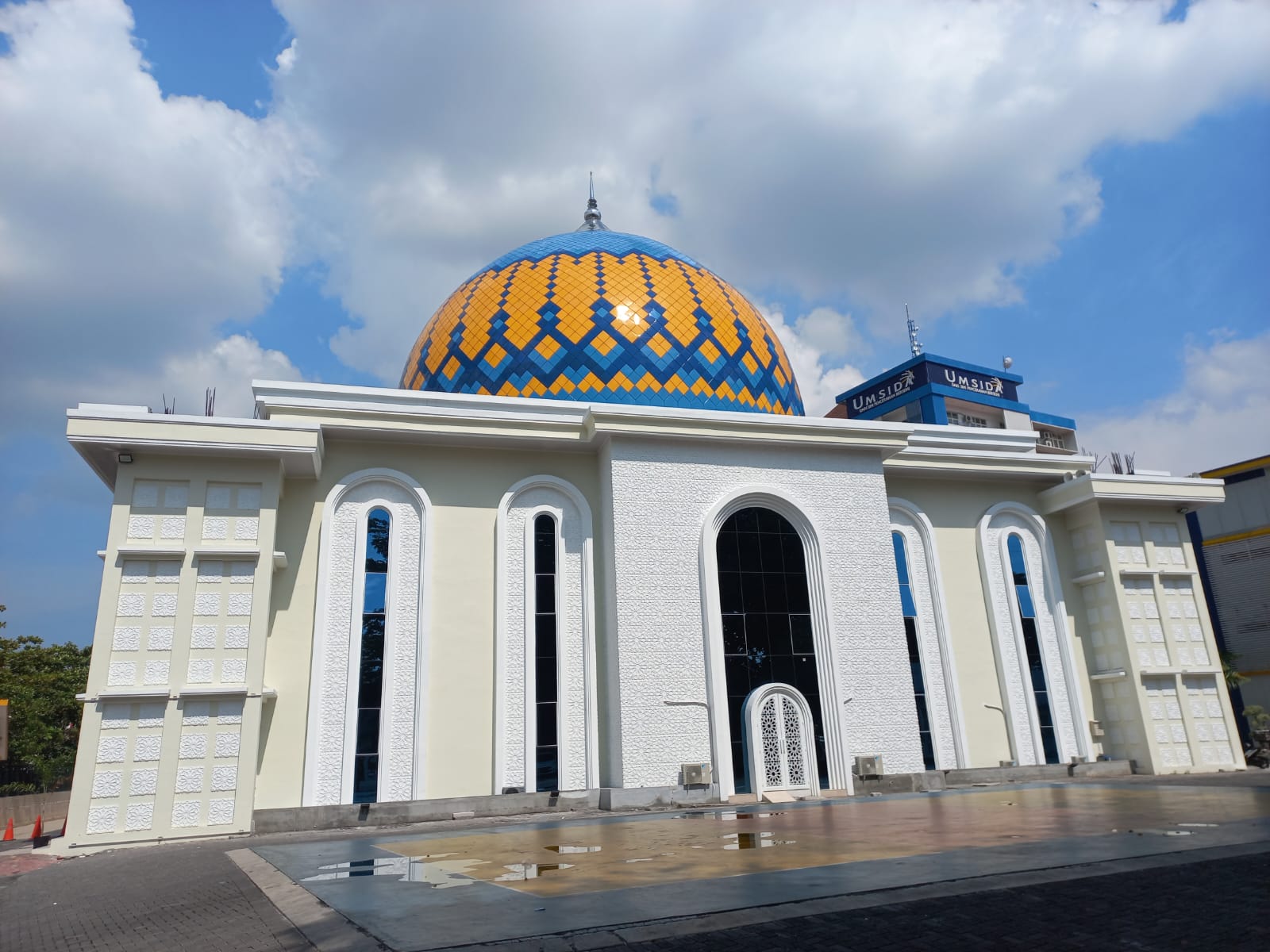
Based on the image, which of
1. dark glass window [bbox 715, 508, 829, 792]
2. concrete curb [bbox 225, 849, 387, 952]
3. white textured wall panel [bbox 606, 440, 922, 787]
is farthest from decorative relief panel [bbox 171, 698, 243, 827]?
dark glass window [bbox 715, 508, 829, 792]

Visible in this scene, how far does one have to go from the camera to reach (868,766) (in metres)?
13.4

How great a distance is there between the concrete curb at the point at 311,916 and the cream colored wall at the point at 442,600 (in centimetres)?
577

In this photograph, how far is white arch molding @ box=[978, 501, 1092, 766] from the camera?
15.8m

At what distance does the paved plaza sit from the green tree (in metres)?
15.2

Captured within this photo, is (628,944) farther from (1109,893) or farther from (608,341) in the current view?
(608,341)

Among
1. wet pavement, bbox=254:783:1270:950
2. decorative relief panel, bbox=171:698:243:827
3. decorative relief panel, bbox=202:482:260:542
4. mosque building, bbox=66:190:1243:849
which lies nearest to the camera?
wet pavement, bbox=254:783:1270:950

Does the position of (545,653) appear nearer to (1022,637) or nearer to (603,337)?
(603,337)

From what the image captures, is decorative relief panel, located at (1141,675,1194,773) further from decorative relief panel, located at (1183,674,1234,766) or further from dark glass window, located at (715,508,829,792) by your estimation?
dark glass window, located at (715,508,829,792)

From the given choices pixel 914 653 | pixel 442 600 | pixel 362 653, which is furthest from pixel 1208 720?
pixel 362 653

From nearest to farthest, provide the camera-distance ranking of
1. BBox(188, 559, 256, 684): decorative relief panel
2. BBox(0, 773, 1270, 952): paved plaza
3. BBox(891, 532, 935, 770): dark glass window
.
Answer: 1. BBox(0, 773, 1270, 952): paved plaza
2. BBox(188, 559, 256, 684): decorative relief panel
3. BBox(891, 532, 935, 770): dark glass window

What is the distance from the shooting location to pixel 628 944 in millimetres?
3613

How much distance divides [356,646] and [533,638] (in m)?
2.66

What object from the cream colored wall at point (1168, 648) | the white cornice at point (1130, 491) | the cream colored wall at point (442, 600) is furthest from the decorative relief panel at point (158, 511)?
the cream colored wall at point (1168, 648)

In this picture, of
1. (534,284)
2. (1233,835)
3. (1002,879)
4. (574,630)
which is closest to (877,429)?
(574,630)
